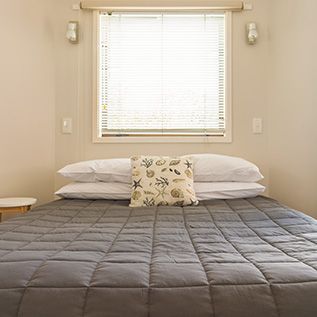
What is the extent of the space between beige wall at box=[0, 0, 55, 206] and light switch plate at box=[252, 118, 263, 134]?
1570mm

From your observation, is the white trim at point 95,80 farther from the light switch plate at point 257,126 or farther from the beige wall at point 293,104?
the beige wall at point 293,104

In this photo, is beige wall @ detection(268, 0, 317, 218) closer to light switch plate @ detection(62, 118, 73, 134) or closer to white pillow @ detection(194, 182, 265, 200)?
white pillow @ detection(194, 182, 265, 200)

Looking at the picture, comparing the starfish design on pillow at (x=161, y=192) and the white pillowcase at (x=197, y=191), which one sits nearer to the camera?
the starfish design on pillow at (x=161, y=192)

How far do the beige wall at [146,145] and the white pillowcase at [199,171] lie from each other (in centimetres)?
46

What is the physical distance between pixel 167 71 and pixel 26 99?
3.55ft

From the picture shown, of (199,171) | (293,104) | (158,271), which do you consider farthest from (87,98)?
(158,271)

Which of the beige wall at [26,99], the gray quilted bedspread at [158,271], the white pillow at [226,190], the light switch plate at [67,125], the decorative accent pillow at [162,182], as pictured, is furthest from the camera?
the light switch plate at [67,125]

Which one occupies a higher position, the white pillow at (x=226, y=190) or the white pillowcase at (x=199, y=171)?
the white pillowcase at (x=199, y=171)

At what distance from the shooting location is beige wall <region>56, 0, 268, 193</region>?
106 inches

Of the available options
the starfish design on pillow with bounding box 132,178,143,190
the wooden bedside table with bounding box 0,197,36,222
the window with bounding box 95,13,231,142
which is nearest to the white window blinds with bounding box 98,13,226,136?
the window with bounding box 95,13,231,142

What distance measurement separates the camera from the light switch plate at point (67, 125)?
8.86ft

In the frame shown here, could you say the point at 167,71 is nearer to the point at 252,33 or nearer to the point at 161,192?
the point at 252,33

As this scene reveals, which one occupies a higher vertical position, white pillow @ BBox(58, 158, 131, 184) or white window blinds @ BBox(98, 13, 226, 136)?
white window blinds @ BBox(98, 13, 226, 136)

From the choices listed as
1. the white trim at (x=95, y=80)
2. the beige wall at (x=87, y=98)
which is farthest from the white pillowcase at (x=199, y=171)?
the white trim at (x=95, y=80)
